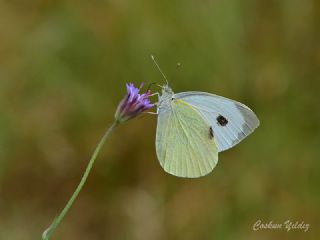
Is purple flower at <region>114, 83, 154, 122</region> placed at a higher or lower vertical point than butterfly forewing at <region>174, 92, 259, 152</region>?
higher

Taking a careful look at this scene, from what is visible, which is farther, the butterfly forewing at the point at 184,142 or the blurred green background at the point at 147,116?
the blurred green background at the point at 147,116

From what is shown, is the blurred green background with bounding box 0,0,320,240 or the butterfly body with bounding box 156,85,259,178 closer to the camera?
the butterfly body with bounding box 156,85,259,178

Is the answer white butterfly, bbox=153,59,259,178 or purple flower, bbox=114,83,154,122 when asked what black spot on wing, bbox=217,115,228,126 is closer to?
white butterfly, bbox=153,59,259,178

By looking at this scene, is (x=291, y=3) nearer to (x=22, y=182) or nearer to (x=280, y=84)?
(x=280, y=84)

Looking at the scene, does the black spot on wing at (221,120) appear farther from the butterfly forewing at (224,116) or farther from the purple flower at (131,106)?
the purple flower at (131,106)

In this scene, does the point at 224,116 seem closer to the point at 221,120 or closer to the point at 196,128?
the point at 221,120

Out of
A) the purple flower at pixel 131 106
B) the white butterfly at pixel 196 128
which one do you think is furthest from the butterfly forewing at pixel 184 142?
the purple flower at pixel 131 106

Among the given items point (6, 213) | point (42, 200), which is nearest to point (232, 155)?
point (42, 200)

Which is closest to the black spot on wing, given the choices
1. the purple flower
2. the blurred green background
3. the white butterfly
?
the white butterfly
